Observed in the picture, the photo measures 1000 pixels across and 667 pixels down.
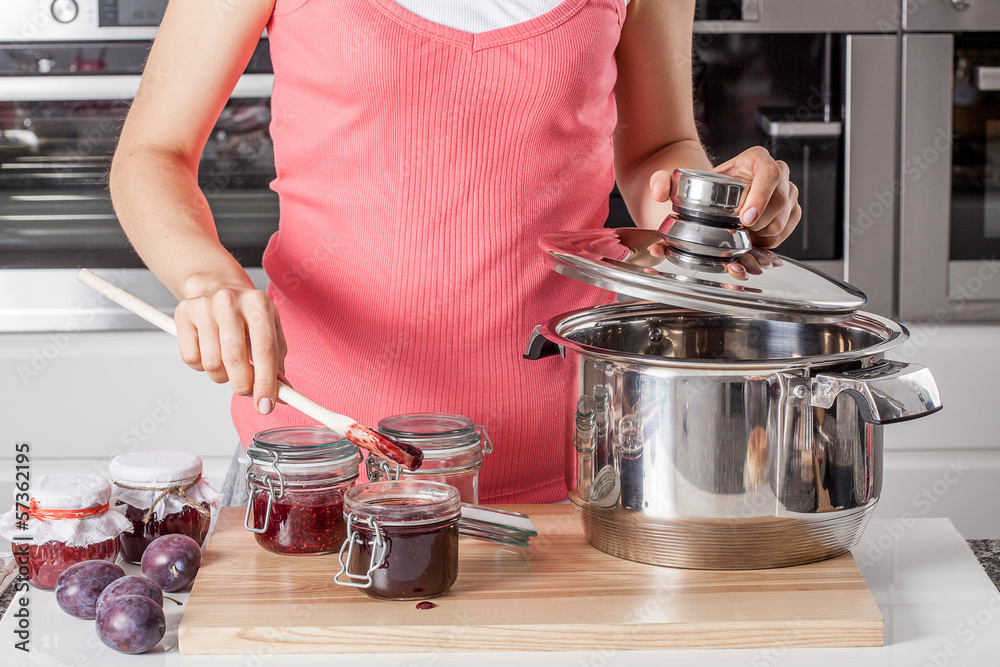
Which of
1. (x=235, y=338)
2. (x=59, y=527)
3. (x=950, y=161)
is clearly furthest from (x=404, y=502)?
(x=950, y=161)

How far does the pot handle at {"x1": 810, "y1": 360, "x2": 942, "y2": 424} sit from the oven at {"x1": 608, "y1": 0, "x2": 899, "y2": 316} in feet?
3.62

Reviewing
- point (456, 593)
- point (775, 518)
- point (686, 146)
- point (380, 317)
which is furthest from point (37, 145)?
point (775, 518)

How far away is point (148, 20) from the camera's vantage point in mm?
1750

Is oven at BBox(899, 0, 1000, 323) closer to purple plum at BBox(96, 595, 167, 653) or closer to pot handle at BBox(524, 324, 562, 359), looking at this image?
pot handle at BBox(524, 324, 562, 359)

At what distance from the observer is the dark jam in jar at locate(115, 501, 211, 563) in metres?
0.82

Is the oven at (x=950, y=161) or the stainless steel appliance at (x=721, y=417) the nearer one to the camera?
the stainless steel appliance at (x=721, y=417)

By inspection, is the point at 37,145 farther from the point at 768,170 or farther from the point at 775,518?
the point at 775,518

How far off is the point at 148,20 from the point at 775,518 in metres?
1.49

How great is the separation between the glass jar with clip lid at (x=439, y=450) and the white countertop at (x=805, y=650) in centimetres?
15

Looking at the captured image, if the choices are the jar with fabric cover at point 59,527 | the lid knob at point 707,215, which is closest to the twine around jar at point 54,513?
the jar with fabric cover at point 59,527

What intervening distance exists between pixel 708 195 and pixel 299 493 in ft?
1.29

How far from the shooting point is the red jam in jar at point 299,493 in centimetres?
77

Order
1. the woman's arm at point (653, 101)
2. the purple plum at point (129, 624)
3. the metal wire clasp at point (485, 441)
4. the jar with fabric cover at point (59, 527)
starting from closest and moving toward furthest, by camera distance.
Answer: the purple plum at point (129, 624)
the jar with fabric cover at point (59, 527)
the metal wire clasp at point (485, 441)
the woman's arm at point (653, 101)

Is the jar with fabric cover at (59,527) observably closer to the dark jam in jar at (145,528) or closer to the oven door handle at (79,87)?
the dark jam in jar at (145,528)
